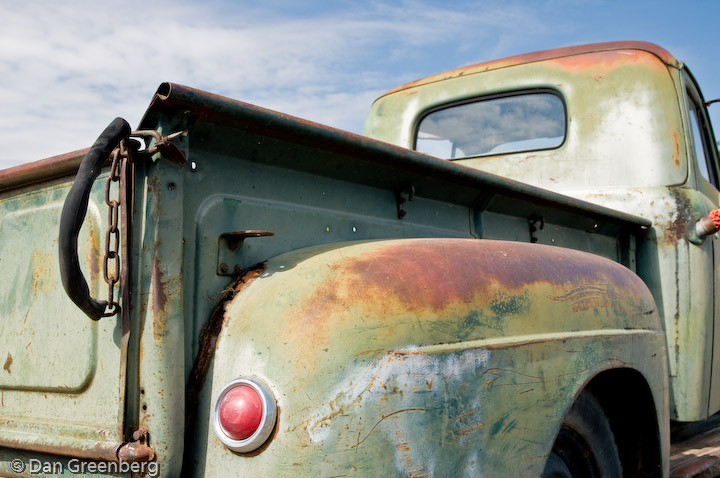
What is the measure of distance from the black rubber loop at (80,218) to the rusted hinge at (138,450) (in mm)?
258

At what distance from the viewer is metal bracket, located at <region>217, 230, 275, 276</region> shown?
1.55 m

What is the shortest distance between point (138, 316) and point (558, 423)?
3.29 feet

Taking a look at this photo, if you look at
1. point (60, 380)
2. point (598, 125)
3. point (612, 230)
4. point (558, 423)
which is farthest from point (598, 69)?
point (60, 380)

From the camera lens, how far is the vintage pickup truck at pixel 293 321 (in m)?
1.34

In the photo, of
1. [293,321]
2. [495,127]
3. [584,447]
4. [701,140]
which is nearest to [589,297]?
[584,447]

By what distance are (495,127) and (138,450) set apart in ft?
9.06

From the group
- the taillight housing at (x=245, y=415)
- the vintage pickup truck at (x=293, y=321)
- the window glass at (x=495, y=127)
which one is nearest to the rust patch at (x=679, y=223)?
the window glass at (x=495, y=127)

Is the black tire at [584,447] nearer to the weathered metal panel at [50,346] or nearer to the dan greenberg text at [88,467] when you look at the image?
the dan greenberg text at [88,467]

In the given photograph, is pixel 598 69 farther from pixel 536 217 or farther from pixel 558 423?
pixel 558 423

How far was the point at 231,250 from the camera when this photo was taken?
62.2 inches

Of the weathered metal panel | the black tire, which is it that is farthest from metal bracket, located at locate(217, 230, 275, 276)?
the black tire

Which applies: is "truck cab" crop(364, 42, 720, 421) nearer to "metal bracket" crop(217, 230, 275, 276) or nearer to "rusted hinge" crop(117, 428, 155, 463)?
"metal bracket" crop(217, 230, 275, 276)

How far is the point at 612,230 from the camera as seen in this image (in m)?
3.00

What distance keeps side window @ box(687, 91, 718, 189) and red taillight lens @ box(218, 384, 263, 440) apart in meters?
2.94
